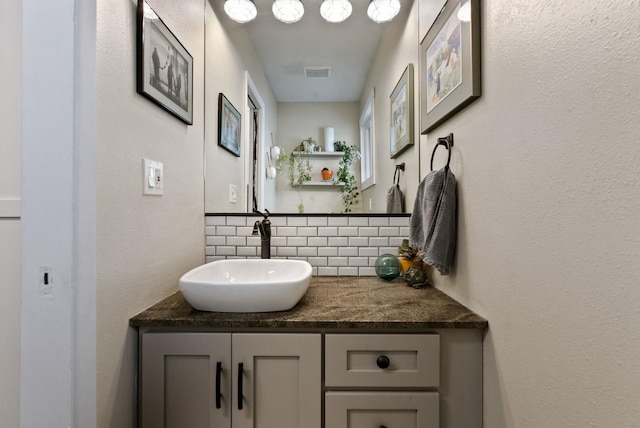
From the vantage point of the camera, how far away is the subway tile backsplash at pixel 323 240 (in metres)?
1.46

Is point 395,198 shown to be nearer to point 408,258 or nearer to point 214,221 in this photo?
point 408,258

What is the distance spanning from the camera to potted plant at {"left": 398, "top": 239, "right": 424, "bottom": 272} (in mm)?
1354

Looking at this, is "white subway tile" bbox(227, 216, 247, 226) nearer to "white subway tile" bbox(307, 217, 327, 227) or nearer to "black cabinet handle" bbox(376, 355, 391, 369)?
"white subway tile" bbox(307, 217, 327, 227)

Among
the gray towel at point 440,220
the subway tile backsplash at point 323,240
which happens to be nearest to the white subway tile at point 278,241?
the subway tile backsplash at point 323,240

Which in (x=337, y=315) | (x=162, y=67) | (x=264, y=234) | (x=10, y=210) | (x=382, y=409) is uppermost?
(x=162, y=67)

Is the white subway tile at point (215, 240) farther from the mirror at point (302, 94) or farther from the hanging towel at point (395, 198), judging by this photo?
the hanging towel at point (395, 198)

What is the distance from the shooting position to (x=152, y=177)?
3.20 ft

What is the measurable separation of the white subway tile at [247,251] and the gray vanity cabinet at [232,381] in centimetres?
60

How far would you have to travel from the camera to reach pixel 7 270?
75cm

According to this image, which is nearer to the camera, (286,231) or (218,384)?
(218,384)

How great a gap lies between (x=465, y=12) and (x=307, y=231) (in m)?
1.05

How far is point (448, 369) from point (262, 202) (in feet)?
3.50

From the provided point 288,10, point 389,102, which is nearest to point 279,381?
point 389,102

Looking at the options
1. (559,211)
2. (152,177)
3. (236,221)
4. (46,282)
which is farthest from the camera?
(236,221)
